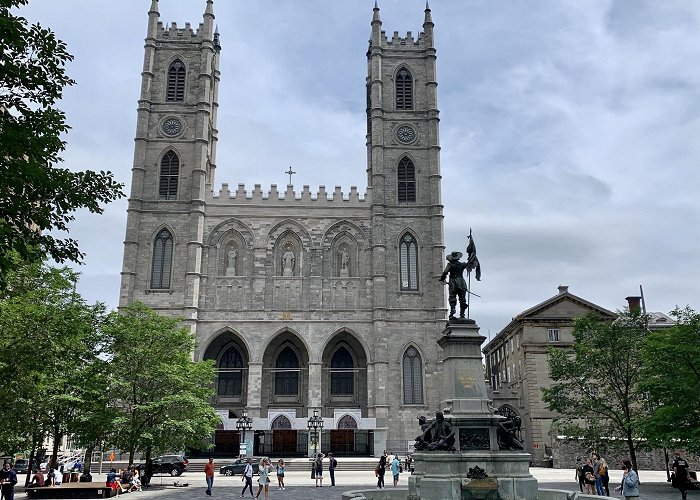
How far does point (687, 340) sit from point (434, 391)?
25780 mm

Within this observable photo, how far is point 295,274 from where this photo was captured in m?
50.6

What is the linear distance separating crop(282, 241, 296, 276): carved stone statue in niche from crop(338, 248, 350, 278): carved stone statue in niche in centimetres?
375

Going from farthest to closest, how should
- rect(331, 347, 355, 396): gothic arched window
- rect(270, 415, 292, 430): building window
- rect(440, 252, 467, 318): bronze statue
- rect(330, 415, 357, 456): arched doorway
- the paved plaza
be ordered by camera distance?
1. rect(331, 347, 355, 396): gothic arched window
2. rect(330, 415, 357, 456): arched doorway
3. rect(270, 415, 292, 430): building window
4. the paved plaza
5. rect(440, 252, 467, 318): bronze statue

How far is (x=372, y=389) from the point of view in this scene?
47500 mm

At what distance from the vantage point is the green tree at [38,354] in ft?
56.9

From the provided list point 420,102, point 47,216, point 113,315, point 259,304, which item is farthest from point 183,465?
point 420,102

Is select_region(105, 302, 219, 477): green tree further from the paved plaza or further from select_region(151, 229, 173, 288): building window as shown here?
select_region(151, 229, 173, 288): building window

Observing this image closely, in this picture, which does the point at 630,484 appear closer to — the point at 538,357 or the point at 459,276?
the point at 459,276

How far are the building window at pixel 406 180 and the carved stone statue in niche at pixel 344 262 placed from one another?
6.46 meters

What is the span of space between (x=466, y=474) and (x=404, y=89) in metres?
45.4

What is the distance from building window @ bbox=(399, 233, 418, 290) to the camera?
50.7 meters

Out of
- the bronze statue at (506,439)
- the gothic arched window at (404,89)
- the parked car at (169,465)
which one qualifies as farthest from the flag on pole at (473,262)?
the gothic arched window at (404,89)

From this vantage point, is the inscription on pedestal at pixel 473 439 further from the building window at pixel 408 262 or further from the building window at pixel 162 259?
the building window at pixel 162 259

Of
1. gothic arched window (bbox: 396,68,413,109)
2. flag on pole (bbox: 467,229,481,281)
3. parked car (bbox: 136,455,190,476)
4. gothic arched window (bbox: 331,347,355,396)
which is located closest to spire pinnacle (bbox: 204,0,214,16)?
gothic arched window (bbox: 396,68,413,109)
